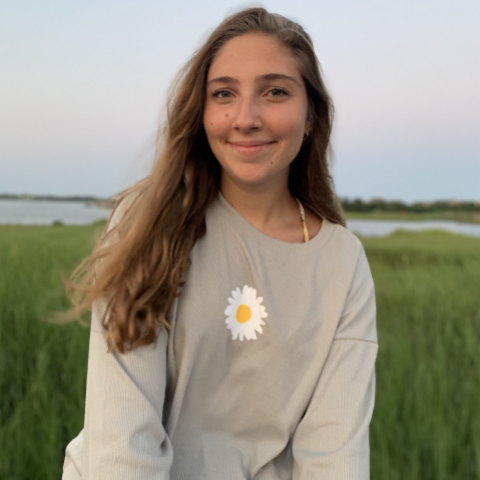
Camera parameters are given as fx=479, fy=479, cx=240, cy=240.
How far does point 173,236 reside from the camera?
1075 mm

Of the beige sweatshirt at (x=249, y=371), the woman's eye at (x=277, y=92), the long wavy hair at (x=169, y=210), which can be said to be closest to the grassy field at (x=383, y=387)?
the long wavy hair at (x=169, y=210)

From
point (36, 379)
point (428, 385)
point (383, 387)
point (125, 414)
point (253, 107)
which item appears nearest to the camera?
point (125, 414)

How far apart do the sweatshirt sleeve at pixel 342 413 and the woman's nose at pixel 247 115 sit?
487 mm

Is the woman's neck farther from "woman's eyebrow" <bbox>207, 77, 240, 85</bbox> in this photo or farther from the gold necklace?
"woman's eyebrow" <bbox>207, 77, 240, 85</bbox>

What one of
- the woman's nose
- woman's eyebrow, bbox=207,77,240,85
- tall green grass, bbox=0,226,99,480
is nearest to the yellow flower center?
the woman's nose

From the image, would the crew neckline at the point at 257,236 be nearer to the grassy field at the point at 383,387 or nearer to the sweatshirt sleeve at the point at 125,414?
the sweatshirt sleeve at the point at 125,414

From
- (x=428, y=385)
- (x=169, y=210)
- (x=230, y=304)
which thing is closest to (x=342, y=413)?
(x=230, y=304)

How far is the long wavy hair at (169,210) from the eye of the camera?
101cm

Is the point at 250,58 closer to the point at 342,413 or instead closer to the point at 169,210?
the point at 169,210

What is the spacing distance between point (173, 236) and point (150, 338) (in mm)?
230

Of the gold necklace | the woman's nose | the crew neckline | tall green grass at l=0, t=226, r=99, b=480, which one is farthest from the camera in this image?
tall green grass at l=0, t=226, r=99, b=480

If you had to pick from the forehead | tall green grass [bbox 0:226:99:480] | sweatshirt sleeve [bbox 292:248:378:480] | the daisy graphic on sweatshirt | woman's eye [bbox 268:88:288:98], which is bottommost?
tall green grass [bbox 0:226:99:480]

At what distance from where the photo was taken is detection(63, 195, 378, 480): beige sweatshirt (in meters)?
1.01

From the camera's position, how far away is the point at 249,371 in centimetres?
111
